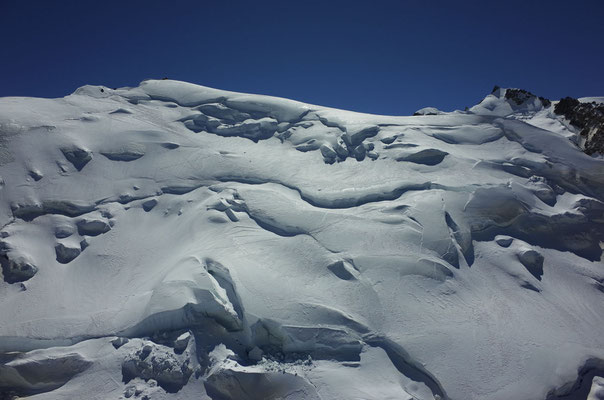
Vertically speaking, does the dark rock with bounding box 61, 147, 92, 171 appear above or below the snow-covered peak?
below

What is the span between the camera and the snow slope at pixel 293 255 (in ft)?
14.5

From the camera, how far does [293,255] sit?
5625mm

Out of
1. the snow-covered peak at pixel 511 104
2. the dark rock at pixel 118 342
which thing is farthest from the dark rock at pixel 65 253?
the snow-covered peak at pixel 511 104

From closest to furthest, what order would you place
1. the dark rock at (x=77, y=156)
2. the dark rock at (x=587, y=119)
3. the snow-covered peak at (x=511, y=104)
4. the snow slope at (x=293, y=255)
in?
1. the snow slope at (x=293, y=255)
2. the dark rock at (x=77, y=156)
3. the dark rock at (x=587, y=119)
4. the snow-covered peak at (x=511, y=104)

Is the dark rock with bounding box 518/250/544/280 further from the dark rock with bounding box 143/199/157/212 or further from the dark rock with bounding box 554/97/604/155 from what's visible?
the dark rock with bounding box 143/199/157/212

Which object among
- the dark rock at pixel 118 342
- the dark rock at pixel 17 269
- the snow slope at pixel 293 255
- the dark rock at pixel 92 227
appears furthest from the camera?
the dark rock at pixel 92 227

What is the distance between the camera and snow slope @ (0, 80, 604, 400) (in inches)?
175

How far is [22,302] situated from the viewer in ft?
16.9

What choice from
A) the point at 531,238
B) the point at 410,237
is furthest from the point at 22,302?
the point at 531,238

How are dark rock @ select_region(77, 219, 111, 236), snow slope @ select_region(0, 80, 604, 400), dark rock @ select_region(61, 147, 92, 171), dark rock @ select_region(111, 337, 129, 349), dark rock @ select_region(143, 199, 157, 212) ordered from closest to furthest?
snow slope @ select_region(0, 80, 604, 400) → dark rock @ select_region(111, 337, 129, 349) → dark rock @ select_region(77, 219, 111, 236) → dark rock @ select_region(143, 199, 157, 212) → dark rock @ select_region(61, 147, 92, 171)

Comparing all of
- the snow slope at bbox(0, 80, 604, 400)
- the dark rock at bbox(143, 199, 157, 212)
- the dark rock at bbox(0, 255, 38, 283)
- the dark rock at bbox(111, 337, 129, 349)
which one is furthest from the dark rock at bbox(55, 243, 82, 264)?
the dark rock at bbox(111, 337, 129, 349)

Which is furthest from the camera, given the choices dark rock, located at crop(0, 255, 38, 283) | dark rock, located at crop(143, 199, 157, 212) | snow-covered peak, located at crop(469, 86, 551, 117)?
snow-covered peak, located at crop(469, 86, 551, 117)

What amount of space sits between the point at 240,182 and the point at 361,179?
2.26 m

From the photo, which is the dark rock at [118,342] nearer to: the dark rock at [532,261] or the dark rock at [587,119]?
the dark rock at [532,261]
